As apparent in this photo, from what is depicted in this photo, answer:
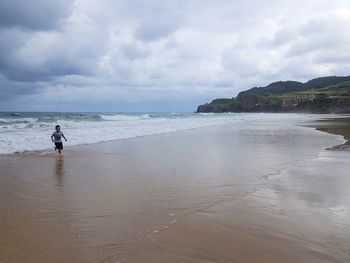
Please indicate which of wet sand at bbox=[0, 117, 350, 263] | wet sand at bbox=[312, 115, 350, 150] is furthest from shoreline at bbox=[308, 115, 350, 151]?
wet sand at bbox=[0, 117, 350, 263]

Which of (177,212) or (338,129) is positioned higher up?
(177,212)

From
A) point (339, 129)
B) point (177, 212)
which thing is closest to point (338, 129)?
point (339, 129)

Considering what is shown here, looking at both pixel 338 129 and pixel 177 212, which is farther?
pixel 338 129

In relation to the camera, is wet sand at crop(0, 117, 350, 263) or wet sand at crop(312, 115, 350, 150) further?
wet sand at crop(312, 115, 350, 150)

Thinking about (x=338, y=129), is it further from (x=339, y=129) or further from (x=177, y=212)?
(x=177, y=212)

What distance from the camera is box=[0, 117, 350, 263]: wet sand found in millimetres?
4777

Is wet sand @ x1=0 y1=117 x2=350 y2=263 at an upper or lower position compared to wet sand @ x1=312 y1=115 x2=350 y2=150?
upper

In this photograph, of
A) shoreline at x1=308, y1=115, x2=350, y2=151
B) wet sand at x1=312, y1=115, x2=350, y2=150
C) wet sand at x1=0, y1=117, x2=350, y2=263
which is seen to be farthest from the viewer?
wet sand at x1=312, y1=115, x2=350, y2=150

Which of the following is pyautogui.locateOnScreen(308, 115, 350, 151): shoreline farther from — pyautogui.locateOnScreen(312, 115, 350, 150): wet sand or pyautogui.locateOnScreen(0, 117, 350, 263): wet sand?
pyautogui.locateOnScreen(0, 117, 350, 263): wet sand

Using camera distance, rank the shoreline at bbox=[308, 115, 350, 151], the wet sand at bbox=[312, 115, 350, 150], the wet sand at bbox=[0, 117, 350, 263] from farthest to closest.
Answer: the wet sand at bbox=[312, 115, 350, 150]
the shoreline at bbox=[308, 115, 350, 151]
the wet sand at bbox=[0, 117, 350, 263]

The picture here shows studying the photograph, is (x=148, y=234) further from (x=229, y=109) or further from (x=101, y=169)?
(x=229, y=109)

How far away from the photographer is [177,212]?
659 centimetres

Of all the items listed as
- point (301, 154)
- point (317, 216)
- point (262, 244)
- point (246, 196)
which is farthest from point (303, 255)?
point (301, 154)

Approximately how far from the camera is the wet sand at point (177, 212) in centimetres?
478
